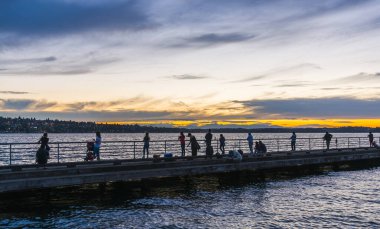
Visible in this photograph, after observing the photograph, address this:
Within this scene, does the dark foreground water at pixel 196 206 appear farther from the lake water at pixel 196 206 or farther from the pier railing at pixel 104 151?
the pier railing at pixel 104 151

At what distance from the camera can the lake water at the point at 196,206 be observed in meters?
19.8

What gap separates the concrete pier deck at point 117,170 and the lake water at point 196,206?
1.34 m

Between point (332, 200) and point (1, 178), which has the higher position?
point (1, 178)

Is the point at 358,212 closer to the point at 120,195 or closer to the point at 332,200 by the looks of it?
the point at 332,200

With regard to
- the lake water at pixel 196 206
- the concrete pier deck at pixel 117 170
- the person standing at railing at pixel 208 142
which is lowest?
the lake water at pixel 196 206

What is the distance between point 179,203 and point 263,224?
577 centimetres

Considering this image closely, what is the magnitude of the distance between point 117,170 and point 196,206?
197 inches

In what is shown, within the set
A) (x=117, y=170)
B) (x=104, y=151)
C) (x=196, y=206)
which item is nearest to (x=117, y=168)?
(x=117, y=170)

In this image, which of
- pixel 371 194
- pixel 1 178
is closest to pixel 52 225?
pixel 1 178

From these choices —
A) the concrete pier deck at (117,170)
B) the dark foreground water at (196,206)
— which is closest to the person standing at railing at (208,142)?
the concrete pier deck at (117,170)

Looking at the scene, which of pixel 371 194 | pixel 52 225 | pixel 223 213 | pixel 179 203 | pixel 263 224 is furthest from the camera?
pixel 371 194

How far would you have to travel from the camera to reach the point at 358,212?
23.0 meters

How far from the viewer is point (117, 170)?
24984 millimetres

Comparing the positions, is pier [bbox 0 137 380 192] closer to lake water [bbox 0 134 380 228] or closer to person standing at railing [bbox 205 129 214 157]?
person standing at railing [bbox 205 129 214 157]
